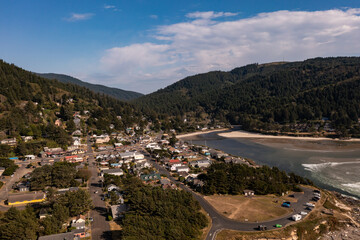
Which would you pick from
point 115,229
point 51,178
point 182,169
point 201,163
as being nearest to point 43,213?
point 115,229

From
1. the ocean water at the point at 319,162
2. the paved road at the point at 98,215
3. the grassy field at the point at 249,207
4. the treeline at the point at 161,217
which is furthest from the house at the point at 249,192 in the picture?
the paved road at the point at 98,215

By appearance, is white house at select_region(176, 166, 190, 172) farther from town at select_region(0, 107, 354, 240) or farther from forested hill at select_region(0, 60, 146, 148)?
forested hill at select_region(0, 60, 146, 148)

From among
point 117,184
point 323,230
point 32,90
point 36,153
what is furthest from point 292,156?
point 32,90

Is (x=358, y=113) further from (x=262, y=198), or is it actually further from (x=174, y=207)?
(x=174, y=207)

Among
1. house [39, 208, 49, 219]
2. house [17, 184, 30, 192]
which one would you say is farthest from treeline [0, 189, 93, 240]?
house [17, 184, 30, 192]

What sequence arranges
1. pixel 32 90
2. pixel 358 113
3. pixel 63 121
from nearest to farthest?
1. pixel 63 121
2. pixel 32 90
3. pixel 358 113
